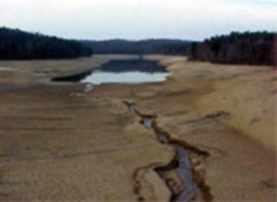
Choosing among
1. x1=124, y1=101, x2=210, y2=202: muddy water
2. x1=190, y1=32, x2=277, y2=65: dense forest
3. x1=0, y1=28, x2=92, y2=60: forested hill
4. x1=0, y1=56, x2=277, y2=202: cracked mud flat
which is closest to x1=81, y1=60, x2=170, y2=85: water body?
x1=190, y1=32, x2=277, y2=65: dense forest

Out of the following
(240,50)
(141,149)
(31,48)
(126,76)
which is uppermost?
(240,50)

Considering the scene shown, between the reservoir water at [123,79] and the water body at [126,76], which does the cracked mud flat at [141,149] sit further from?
the water body at [126,76]

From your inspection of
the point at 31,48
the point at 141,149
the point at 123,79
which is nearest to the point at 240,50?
the point at 123,79

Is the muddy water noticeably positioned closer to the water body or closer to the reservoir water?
the water body

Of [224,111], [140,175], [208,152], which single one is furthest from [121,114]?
[140,175]

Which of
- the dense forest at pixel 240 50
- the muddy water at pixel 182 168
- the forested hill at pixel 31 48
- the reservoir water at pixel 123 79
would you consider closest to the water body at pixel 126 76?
the reservoir water at pixel 123 79

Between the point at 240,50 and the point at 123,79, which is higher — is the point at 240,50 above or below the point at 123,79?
above

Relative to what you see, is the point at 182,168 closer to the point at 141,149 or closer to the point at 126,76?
the point at 141,149
